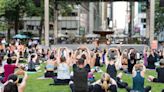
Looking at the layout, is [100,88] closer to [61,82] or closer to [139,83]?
[139,83]

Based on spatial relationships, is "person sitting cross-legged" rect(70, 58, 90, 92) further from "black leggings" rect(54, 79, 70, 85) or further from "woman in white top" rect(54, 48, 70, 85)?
"black leggings" rect(54, 79, 70, 85)

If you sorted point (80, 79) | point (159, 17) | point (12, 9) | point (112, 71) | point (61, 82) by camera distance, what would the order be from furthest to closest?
point (159, 17) → point (12, 9) → point (61, 82) → point (112, 71) → point (80, 79)

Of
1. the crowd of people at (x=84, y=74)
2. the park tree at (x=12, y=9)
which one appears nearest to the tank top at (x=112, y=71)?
the crowd of people at (x=84, y=74)

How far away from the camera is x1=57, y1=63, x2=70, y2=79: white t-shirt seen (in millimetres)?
16797

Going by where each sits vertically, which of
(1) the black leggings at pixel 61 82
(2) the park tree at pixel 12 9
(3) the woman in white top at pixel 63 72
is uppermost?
(2) the park tree at pixel 12 9

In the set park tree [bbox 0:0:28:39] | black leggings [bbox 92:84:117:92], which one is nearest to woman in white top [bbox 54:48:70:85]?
black leggings [bbox 92:84:117:92]

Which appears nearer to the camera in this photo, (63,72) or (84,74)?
(84,74)

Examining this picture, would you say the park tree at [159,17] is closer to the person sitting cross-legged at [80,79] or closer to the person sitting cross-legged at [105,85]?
the person sitting cross-legged at [80,79]

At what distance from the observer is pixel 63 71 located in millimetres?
17000

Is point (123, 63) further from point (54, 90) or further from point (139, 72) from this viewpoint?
point (139, 72)

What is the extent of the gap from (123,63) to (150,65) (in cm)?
242

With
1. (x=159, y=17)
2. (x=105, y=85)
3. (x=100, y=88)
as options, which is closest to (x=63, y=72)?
(x=100, y=88)

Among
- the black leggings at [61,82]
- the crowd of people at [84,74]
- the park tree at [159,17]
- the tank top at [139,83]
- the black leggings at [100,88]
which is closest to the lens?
the crowd of people at [84,74]

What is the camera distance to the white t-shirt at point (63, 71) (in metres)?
16.8
